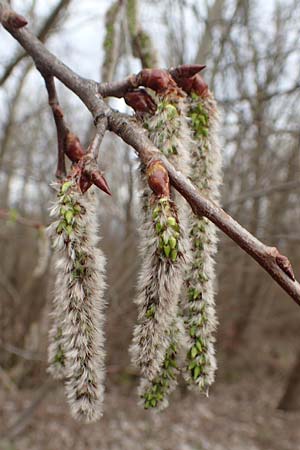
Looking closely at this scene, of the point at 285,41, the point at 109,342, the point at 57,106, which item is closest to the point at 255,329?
the point at 109,342

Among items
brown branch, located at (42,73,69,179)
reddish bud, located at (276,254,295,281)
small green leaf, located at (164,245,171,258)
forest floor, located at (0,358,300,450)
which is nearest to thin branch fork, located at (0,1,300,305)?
reddish bud, located at (276,254,295,281)

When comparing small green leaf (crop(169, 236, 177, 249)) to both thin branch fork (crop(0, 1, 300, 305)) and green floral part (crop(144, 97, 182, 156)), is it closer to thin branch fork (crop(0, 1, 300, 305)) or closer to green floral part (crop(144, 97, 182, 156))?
thin branch fork (crop(0, 1, 300, 305))

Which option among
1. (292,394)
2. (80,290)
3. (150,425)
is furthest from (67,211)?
(292,394)

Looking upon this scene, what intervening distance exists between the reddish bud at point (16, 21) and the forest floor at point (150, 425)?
532cm

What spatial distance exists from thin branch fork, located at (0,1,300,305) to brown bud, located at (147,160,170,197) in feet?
0.07

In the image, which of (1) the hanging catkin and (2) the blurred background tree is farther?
(2) the blurred background tree

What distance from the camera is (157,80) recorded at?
1.04m

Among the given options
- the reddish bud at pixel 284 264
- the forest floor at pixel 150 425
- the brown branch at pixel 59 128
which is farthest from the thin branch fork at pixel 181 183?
the forest floor at pixel 150 425

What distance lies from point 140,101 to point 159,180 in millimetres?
291

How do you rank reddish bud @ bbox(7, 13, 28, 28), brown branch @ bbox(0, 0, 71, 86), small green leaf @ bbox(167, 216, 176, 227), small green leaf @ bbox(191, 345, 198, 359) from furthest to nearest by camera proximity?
brown branch @ bbox(0, 0, 71, 86)
reddish bud @ bbox(7, 13, 28, 28)
small green leaf @ bbox(191, 345, 198, 359)
small green leaf @ bbox(167, 216, 176, 227)

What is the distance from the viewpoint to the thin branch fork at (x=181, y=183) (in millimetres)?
874

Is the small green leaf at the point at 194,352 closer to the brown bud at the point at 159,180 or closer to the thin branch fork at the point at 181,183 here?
the thin branch fork at the point at 181,183

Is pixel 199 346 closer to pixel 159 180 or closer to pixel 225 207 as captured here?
pixel 159 180

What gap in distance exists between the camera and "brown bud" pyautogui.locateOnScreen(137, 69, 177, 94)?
104cm
